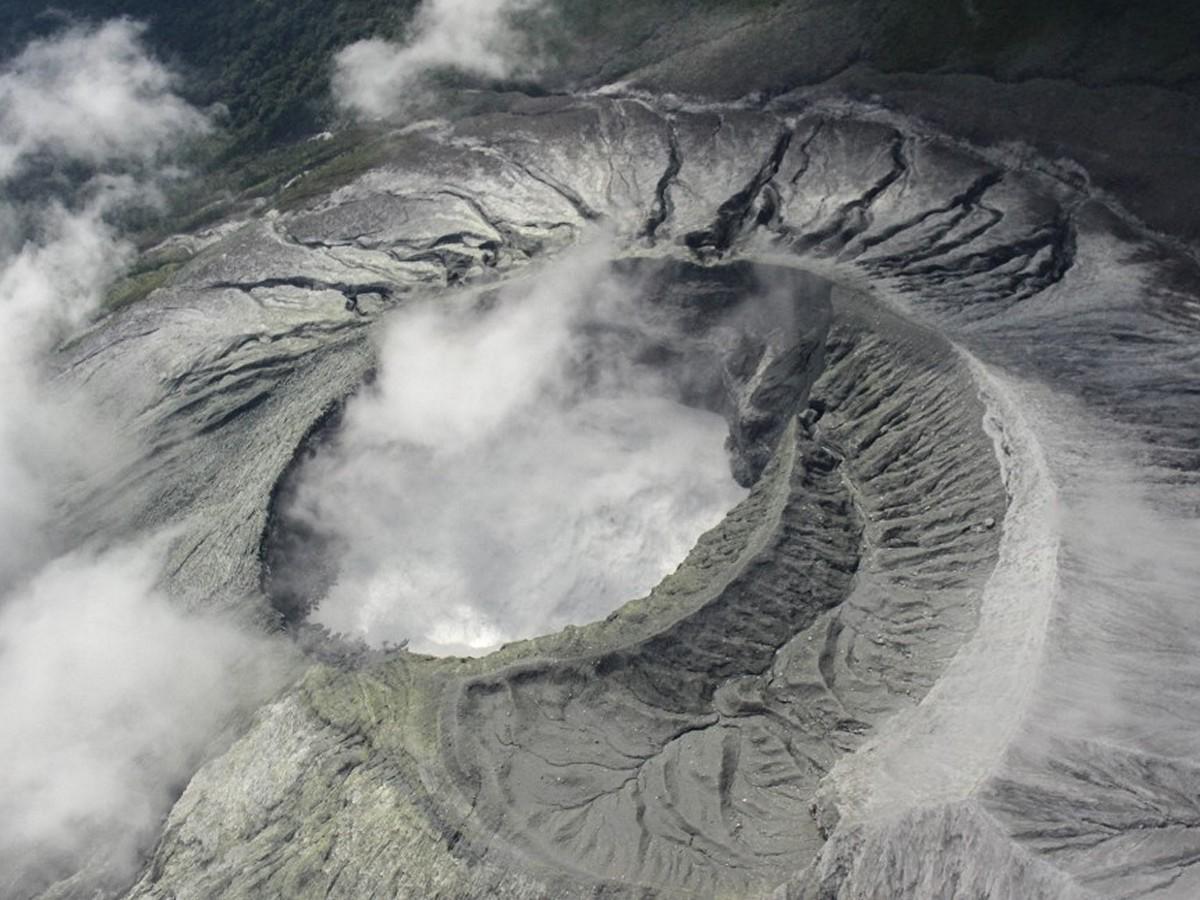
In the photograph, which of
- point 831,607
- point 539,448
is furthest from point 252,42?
point 831,607

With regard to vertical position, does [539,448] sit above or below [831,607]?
above

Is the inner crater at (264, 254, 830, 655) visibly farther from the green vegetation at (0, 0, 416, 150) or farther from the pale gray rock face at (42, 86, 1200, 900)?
the green vegetation at (0, 0, 416, 150)

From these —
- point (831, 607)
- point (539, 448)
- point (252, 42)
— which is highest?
point (252, 42)

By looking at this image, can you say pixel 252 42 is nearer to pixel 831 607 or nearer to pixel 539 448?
pixel 539 448

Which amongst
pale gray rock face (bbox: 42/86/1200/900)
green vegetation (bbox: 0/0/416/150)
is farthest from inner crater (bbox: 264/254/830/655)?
green vegetation (bbox: 0/0/416/150)

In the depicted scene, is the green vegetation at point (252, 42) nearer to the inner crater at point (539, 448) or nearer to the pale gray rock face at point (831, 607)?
the pale gray rock face at point (831, 607)

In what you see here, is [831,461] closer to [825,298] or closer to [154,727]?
[825,298]

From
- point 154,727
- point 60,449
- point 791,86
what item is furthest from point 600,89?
point 154,727
